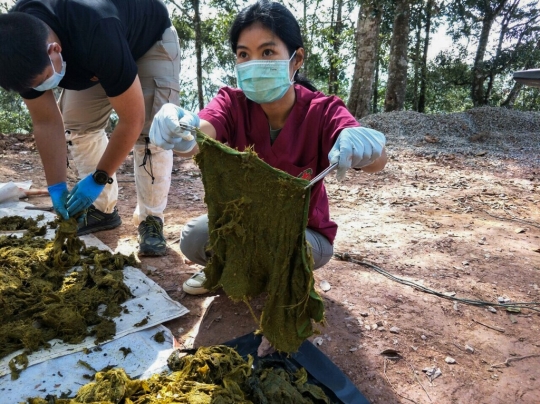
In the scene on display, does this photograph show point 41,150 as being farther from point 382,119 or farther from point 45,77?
point 382,119

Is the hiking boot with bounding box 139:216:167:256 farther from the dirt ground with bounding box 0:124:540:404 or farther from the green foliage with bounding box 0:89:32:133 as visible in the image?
the green foliage with bounding box 0:89:32:133

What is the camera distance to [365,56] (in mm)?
7738

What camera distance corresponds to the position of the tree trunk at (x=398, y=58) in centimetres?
729

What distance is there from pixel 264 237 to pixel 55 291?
3.98 ft

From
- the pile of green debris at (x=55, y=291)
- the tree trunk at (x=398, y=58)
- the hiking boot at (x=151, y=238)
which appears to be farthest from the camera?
the tree trunk at (x=398, y=58)

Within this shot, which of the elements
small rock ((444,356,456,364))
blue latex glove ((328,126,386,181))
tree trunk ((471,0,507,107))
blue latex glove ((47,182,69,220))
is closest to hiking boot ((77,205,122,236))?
blue latex glove ((47,182,69,220))

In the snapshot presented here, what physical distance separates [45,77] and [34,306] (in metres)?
1.06

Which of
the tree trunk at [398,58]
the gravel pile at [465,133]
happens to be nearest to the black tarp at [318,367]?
the gravel pile at [465,133]

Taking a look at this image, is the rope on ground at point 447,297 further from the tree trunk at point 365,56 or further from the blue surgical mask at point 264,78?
the tree trunk at point 365,56

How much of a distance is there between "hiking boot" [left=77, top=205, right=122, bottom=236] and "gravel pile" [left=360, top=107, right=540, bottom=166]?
14.6ft

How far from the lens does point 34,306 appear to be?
6.17ft

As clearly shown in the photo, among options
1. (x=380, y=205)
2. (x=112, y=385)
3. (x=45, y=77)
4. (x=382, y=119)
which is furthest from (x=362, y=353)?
(x=382, y=119)

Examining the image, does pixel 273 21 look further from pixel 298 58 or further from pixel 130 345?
pixel 130 345

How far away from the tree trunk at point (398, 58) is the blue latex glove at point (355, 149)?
21.8 ft
